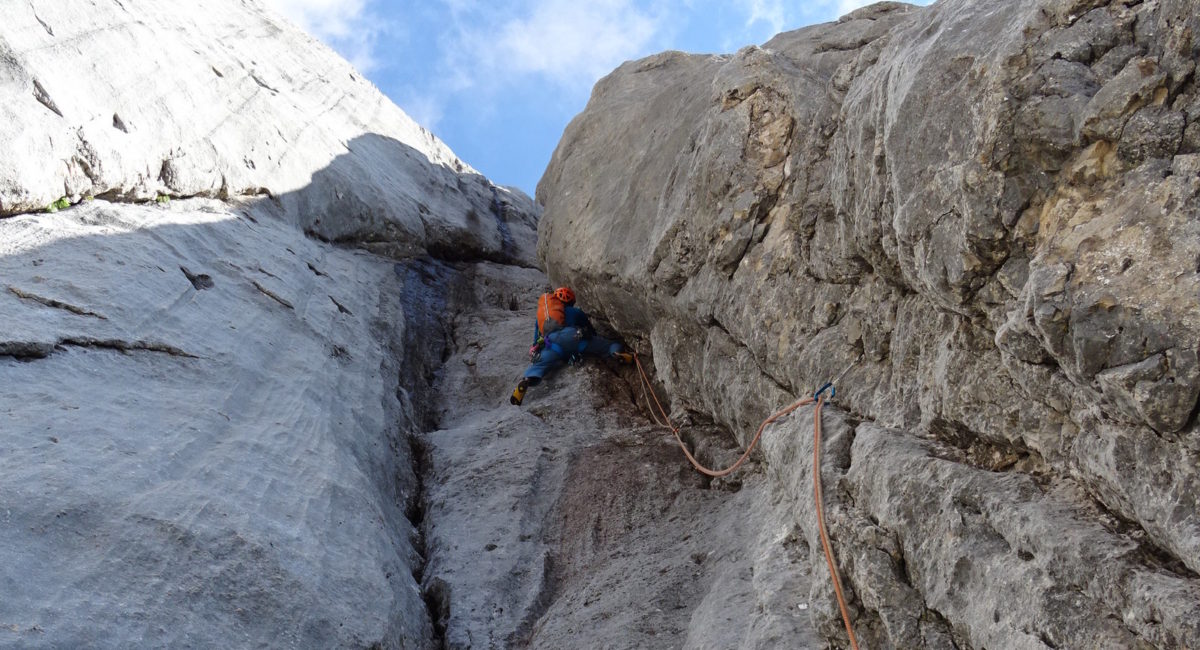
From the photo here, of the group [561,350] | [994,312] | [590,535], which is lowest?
[590,535]

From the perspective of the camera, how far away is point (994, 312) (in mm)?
4629

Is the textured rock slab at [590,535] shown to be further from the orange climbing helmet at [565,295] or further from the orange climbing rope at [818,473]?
the orange climbing helmet at [565,295]

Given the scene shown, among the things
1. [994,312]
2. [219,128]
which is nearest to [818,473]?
[994,312]

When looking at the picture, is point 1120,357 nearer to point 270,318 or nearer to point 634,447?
point 634,447

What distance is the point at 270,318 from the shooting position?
959 centimetres

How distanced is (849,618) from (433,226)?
12.3 m

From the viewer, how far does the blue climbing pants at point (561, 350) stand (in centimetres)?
1149

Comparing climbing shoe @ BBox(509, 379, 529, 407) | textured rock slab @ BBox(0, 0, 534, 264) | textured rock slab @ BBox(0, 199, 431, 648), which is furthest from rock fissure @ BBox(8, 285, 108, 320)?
climbing shoe @ BBox(509, 379, 529, 407)

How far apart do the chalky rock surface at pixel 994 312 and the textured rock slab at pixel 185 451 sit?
3.64m

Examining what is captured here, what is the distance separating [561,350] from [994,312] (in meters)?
7.51

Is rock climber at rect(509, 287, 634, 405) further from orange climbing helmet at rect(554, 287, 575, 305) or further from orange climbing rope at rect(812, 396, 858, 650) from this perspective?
orange climbing rope at rect(812, 396, 858, 650)

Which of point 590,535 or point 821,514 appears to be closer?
point 821,514

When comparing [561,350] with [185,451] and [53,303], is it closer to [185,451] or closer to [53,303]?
[185,451]

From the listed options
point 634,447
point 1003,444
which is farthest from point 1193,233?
point 634,447
